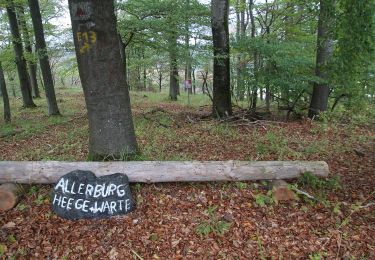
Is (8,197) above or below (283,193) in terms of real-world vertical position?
above

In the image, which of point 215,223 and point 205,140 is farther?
point 205,140

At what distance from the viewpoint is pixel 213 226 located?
381 centimetres

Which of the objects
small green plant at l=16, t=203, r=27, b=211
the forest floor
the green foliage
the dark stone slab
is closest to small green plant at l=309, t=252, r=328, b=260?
the forest floor

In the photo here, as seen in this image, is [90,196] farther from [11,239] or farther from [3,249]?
[3,249]

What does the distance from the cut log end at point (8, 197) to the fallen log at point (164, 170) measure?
0.61ft

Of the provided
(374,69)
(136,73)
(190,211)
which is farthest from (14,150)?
(136,73)

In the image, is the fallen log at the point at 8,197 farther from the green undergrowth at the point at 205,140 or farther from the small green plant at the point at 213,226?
the small green plant at the point at 213,226

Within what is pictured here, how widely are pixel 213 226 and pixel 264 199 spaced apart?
93cm

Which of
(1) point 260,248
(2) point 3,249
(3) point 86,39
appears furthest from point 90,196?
(1) point 260,248

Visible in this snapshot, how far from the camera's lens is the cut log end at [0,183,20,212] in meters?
4.02

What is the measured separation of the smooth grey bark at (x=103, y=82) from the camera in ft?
13.3

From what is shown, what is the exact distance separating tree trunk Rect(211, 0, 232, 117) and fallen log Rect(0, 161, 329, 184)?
4.48m

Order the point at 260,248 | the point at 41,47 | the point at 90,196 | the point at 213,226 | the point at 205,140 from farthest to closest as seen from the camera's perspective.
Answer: the point at 41,47 < the point at 205,140 < the point at 90,196 < the point at 213,226 < the point at 260,248

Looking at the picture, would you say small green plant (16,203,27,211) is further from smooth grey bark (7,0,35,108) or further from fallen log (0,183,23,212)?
smooth grey bark (7,0,35,108)
